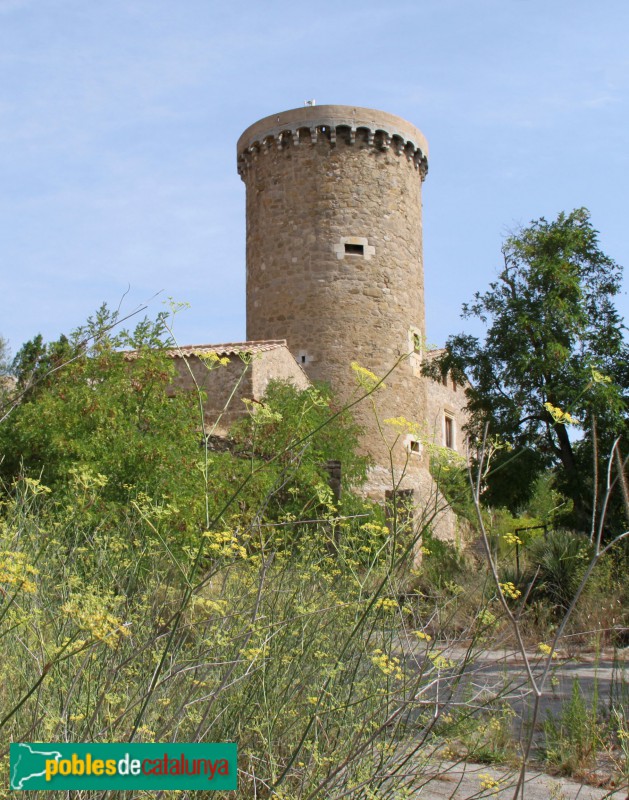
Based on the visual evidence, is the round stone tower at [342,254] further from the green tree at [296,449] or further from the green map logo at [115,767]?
the green map logo at [115,767]

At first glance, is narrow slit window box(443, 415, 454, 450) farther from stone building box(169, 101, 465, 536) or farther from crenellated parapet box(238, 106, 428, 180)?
crenellated parapet box(238, 106, 428, 180)

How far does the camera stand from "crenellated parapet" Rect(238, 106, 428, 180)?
17797 millimetres

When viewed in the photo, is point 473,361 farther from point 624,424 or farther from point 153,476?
point 153,476

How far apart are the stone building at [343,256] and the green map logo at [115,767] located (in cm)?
1455

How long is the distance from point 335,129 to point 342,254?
111 inches

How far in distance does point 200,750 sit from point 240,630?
2.44 feet

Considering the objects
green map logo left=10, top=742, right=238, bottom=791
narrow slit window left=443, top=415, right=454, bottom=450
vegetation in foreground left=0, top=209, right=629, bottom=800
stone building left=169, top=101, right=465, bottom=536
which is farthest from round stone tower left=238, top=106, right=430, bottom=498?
green map logo left=10, top=742, right=238, bottom=791

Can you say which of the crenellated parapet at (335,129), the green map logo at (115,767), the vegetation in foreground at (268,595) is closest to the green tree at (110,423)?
the vegetation in foreground at (268,595)

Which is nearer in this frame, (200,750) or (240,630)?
(200,750)

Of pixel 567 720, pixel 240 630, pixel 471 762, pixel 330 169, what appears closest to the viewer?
pixel 240 630

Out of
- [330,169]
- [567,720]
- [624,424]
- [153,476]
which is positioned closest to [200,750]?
[567,720]

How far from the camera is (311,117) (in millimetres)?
17797

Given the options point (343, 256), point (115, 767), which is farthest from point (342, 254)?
point (115, 767)

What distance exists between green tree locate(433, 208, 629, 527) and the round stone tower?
4.57 meters
